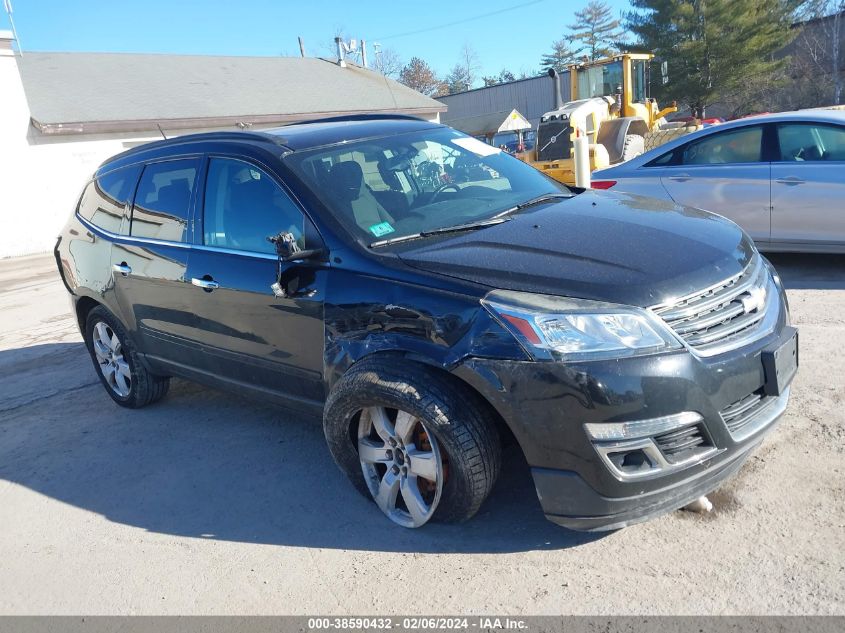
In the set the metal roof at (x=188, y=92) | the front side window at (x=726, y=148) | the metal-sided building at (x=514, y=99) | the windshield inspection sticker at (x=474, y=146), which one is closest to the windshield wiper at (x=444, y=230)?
the windshield inspection sticker at (x=474, y=146)

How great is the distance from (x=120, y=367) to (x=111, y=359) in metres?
0.15

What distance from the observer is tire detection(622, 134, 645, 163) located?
46.1ft

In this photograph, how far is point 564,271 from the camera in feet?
9.48

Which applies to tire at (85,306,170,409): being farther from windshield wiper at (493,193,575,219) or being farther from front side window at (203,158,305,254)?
windshield wiper at (493,193,575,219)

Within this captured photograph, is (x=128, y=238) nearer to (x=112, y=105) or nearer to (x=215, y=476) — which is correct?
(x=215, y=476)

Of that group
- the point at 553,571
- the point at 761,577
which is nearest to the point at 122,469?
the point at 553,571

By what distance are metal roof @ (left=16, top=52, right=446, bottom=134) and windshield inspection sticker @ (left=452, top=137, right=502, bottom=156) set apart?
57.9 feet

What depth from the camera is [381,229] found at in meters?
3.52

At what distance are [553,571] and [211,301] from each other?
2.42 meters

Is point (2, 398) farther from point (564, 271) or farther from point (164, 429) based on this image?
point (564, 271)

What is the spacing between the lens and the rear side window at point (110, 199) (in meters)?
5.05

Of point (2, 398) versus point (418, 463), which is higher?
point (418, 463)

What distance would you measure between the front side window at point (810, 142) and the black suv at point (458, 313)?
3423mm

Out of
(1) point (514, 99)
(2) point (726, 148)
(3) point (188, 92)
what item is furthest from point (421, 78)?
(2) point (726, 148)
